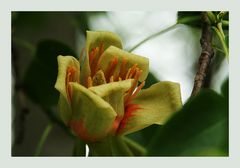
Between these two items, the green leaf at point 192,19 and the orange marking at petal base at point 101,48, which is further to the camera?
the green leaf at point 192,19

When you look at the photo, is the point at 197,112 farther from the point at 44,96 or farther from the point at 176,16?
the point at 44,96

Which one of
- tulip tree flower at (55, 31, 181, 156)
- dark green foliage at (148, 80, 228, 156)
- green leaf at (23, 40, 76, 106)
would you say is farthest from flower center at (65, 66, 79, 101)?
green leaf at (23, 40, 76, 106)

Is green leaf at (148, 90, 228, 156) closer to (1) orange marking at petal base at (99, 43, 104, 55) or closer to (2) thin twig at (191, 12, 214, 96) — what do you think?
(2) thin twig at (191, 12, 214, 96)

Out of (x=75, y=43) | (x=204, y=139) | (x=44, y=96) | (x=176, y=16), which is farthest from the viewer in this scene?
(x=75, y=43)

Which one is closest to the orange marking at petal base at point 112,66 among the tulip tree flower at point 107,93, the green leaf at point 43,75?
the tulip tree flower at point 107,93

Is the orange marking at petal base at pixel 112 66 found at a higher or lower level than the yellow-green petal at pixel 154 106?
higher

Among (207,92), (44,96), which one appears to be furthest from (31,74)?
(207,92)

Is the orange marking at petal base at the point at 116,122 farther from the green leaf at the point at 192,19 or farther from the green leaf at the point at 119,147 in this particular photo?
the green leaf at the point at 192,19

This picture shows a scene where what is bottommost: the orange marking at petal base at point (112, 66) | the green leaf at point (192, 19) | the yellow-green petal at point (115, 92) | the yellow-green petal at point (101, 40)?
the yellow-green petal at point (115, 92)
